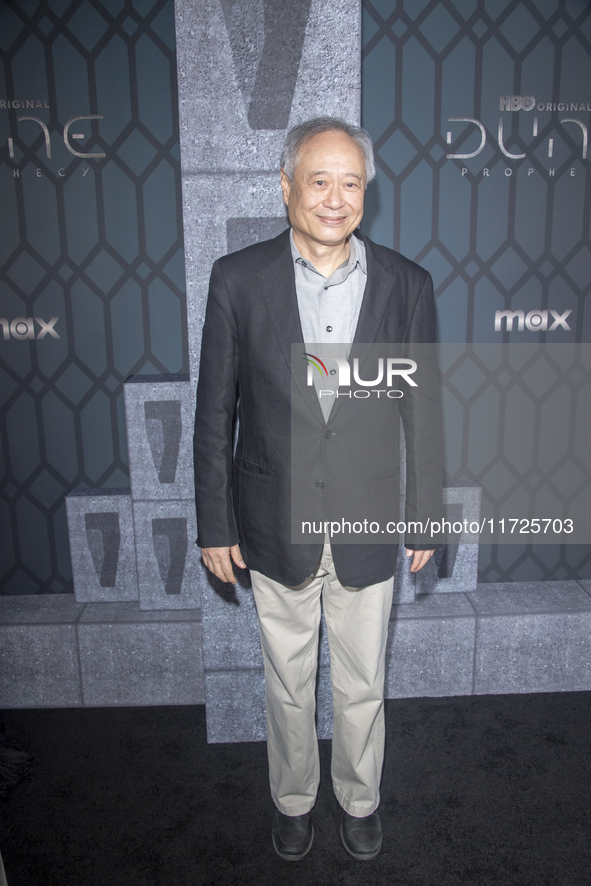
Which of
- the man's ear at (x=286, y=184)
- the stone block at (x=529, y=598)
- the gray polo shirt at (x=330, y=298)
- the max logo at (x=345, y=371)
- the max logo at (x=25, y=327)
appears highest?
the man's ear at (x=286, y=184)

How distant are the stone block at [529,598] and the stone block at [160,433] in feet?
3.76

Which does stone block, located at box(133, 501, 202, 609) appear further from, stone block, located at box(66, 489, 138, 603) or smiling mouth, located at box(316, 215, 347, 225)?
smiling mouth, located at box(316, 215, 347, 225)

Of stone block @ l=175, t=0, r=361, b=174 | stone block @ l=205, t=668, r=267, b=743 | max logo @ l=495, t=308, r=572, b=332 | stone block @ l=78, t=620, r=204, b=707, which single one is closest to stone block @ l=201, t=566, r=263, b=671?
stone block @ l=205, t=668, r=267, b=743

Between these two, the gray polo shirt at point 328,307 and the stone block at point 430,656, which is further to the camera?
the stone block at point 430,656

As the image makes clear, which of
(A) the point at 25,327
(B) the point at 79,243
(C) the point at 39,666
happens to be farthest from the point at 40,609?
(B) the point at 79,243

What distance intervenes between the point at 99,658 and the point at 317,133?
5.98 ft

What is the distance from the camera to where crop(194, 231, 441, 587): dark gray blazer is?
1521 mm

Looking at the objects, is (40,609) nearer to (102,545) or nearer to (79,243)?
(102,545)

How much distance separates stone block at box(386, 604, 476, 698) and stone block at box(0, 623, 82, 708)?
1.11 meters

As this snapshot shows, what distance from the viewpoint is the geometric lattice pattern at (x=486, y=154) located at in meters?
2.30

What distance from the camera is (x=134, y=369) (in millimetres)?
2484

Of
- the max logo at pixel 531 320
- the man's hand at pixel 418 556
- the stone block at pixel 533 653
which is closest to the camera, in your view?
the man's hand at pixel 418 556

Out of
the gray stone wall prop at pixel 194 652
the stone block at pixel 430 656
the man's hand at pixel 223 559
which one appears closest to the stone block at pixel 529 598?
the gray stone wall prop at pixel 194 652

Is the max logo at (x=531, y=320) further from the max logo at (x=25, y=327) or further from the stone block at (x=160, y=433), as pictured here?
the max logo at (x=25, y=327)
